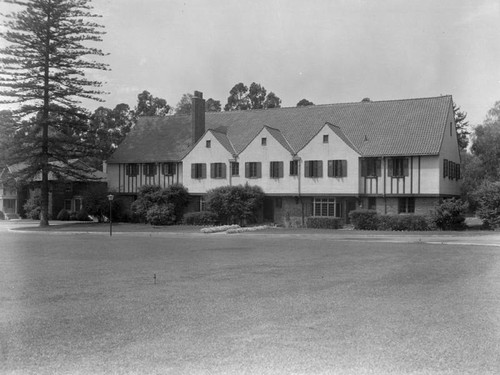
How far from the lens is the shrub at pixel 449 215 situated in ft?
124

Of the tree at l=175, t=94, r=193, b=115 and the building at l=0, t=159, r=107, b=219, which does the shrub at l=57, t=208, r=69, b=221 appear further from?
the tree at l=175, t=94, r=193, b=115

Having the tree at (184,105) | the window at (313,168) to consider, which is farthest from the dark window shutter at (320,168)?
the tree at (184,105)

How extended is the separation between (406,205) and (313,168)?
764 centimetres

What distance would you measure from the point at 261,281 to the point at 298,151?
105ft

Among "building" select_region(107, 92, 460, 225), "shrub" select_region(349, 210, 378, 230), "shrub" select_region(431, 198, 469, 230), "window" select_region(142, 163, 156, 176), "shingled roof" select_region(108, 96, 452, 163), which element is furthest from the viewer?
"window" select_region(142, 163, 156, 176)

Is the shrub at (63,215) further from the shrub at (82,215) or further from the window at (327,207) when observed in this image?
the window at (327,207)

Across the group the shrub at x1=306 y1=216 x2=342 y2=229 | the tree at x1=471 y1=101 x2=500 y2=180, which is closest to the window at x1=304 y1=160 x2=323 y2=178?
the shrub at x1=306 y1=216 x2=342 y2=229

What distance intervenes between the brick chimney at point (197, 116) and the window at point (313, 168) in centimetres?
1220

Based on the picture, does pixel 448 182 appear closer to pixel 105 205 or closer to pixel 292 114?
pixel 292 114

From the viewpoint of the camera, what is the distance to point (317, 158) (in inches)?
1805

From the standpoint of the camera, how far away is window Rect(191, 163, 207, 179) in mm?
50562

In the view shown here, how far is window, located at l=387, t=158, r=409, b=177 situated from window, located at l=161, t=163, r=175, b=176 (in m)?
20.0

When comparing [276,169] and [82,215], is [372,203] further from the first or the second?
[82,215]

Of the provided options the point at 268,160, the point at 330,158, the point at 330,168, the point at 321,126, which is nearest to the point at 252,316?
the point at 330,168
